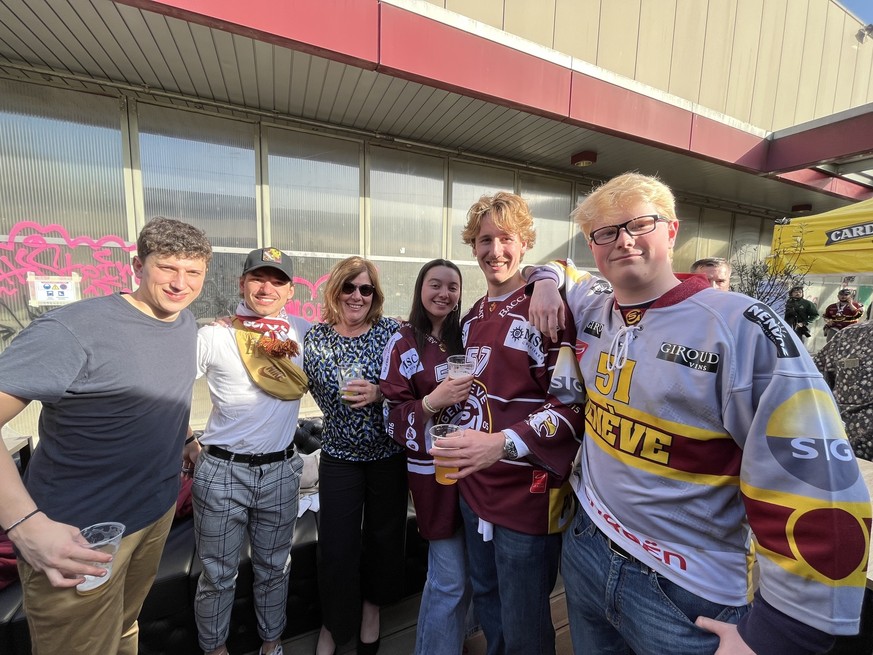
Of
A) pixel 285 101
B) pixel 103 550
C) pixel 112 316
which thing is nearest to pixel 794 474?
pixel 103 550

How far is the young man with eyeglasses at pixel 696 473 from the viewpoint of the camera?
0.80 meters

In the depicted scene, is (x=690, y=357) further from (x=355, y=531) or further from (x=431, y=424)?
(x=355, y=531)

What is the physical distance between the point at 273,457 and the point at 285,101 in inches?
168

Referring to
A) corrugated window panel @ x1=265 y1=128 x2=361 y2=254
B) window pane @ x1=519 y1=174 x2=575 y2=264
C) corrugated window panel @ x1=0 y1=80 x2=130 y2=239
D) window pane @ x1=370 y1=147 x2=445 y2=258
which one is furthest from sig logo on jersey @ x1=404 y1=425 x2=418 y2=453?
window pane @ x1=519 y1=174 x2=575 y2=264

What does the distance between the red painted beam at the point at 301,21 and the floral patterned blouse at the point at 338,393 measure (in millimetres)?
2666

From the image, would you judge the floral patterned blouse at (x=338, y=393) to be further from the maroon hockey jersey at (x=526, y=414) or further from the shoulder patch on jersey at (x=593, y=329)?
the shoulder patch on jersey at (x=593, y=329)

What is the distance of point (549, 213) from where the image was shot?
6664mm

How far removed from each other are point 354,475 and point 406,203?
4484 mm

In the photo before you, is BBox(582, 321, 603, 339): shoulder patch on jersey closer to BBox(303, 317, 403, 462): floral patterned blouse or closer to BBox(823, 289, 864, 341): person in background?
BBox(303, 317, 403, 462): floral patterned blouse

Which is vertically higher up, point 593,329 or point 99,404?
point 593,329

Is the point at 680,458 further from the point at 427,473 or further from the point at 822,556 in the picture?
the point at 427,473

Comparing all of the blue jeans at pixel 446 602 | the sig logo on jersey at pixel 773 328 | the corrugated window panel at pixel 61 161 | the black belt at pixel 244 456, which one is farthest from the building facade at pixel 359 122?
the blue jeans at pixel 446 602

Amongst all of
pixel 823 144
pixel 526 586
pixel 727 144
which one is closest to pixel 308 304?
pixel 526 586

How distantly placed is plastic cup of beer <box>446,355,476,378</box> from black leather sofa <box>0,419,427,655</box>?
145 centimetres
